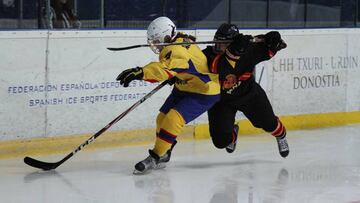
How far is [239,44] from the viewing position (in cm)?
565

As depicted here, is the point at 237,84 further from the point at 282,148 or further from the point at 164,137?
the point at 164,137

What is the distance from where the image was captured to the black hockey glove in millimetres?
5895

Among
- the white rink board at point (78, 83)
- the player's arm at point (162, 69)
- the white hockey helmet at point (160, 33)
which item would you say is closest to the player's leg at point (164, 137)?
the player's arm at point (162, 69)

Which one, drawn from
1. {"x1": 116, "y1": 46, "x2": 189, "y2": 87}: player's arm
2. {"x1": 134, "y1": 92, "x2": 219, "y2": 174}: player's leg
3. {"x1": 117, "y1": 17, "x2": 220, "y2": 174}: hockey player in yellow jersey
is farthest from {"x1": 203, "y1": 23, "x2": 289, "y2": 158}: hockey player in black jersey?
{"x1": 116, "y1": 46, "x2": 189, "y2": 87}: player's arm

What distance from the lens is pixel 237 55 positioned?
574cm

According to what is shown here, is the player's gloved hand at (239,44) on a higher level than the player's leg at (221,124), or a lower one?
higher

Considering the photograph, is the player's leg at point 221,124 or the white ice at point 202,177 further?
the player's leg at point 221,124

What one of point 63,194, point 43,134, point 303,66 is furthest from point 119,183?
point 303,66

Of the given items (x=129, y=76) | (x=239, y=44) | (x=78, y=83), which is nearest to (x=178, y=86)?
(x=239, y=44)

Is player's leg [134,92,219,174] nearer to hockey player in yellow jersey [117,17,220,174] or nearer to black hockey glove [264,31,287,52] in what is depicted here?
hockey player in yellow jersey [117,17,220,174]

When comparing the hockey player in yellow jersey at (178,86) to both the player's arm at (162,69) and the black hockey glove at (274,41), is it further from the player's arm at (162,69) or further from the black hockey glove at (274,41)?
the black hockey glove at (274,41)

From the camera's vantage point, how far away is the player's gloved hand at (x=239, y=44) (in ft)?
18.5

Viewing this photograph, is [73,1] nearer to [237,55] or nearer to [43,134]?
[43,134]

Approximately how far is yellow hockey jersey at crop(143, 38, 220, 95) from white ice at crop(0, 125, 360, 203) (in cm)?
60
